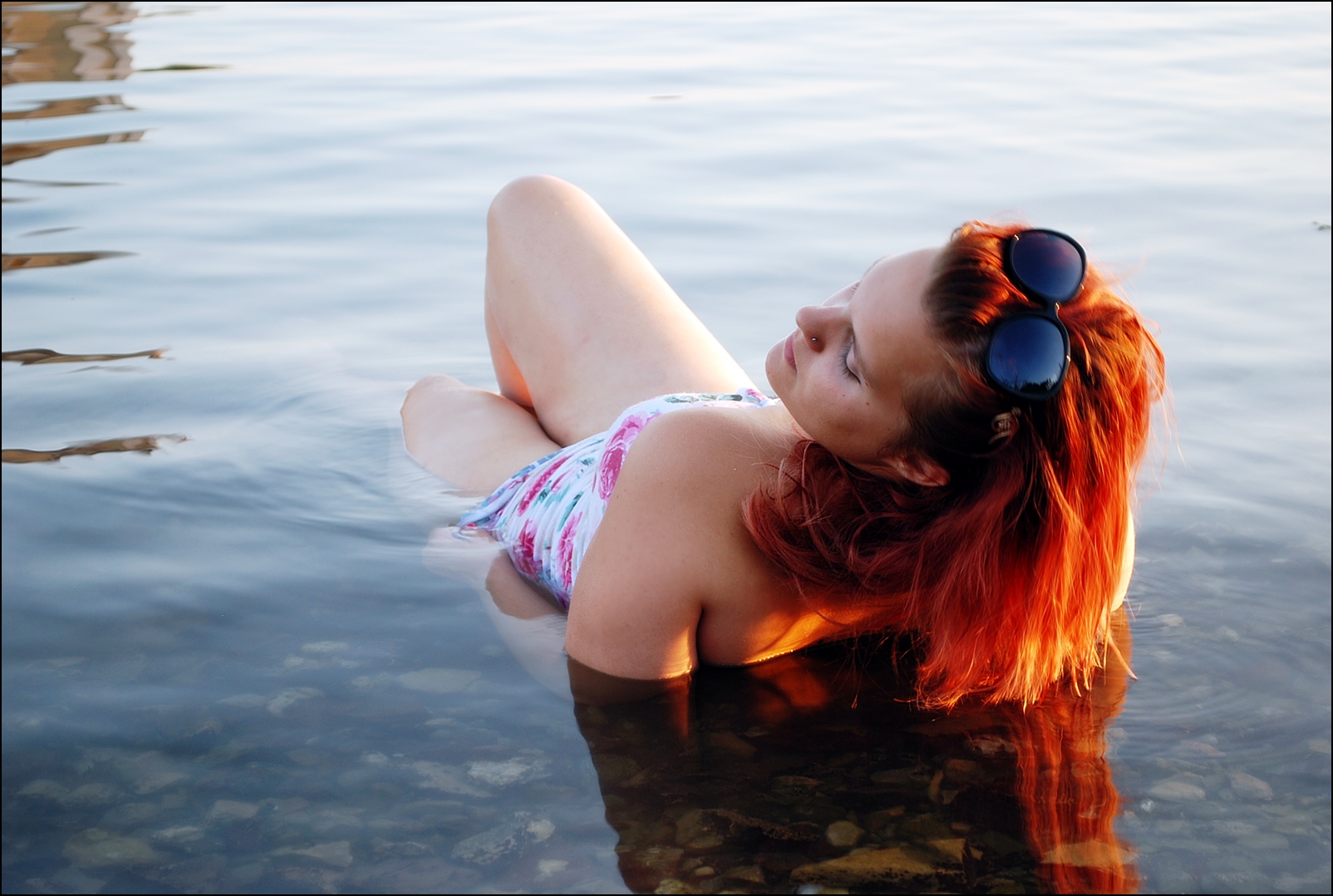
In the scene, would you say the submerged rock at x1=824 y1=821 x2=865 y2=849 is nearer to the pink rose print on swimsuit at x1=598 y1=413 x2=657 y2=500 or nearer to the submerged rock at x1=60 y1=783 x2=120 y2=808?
the pink rose print on swimsuit at x1=598 y1=413 x2=657 y2=500

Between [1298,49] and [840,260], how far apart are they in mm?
5966

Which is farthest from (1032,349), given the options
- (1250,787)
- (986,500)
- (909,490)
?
(1250,787)

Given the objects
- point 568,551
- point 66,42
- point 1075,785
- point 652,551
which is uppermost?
point 66,42

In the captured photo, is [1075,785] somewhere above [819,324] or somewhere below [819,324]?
below

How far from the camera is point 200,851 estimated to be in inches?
89.2

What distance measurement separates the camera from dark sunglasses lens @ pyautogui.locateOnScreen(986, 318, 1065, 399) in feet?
7.11

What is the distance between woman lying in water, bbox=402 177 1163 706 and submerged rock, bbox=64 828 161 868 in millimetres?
935

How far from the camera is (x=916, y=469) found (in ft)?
7.92

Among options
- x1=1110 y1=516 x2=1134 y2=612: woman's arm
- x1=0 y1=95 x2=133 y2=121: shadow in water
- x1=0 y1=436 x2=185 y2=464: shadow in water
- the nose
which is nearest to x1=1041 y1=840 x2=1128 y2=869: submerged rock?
x1=1110 y1=516 x2=1134 y2=612: woman's arm

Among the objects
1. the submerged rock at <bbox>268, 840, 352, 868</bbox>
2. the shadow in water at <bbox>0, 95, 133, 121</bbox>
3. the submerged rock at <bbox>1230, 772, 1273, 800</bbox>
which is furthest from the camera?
the shadow in water at <bbox>0, 95, 133, 121</bbox>

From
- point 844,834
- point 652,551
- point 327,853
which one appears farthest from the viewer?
point 652,551

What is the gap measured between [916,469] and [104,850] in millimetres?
1662

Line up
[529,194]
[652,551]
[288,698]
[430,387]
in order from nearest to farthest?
1. [652,551]
2. [288,698]
3. [529,194]
4. [430,387]

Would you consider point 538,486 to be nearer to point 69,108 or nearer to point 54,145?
point 54,145
